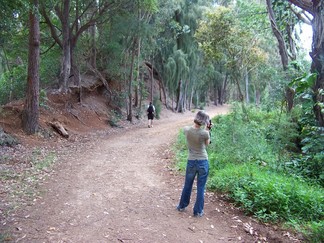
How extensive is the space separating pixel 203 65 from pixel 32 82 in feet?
77.1

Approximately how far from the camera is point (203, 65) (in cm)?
3322

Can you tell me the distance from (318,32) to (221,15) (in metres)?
10.3

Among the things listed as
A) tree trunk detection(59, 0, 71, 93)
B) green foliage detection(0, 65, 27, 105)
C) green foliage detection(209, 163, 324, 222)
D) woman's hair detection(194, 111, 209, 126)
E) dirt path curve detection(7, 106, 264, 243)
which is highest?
tree trunk detection(59, 0, 71, 93)

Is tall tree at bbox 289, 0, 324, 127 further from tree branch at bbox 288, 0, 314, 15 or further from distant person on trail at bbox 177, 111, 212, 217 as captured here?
distant person on trail at bbox 177, 111, 212, 217

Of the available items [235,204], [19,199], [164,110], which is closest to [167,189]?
[235,204]

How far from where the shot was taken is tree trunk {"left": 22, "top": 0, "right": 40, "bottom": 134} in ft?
39.8

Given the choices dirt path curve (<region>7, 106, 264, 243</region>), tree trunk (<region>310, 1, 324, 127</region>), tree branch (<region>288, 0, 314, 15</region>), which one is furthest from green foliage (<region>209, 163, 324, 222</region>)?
tree branch (<region>288, 0, 314, 15</region>)

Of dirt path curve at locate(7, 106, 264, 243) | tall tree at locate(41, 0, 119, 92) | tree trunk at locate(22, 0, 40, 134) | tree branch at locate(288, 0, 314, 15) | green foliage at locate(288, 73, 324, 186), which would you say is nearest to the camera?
dirt path curve at locate(7, 106, 264, 243)

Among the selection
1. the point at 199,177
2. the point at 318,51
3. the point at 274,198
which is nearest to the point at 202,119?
the point at 199,177

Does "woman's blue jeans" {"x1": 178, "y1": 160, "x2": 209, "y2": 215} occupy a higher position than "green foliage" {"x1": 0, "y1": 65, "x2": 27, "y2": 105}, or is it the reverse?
"green foliage" {"x1": 0, "y1": 65, "x2": 27, "y2": 105}

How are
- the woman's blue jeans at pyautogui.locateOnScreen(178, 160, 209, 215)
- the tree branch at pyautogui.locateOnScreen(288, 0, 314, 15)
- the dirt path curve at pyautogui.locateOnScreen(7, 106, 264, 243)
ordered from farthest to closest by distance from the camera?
the tree branch at pyautogui.locateOnScreen(288, 0, 314, 15) < the woman's blue jeans at pyautogui.locateOnScreen(178, 160, 209, 215) < the dirt path curve at pyautogui.locateOnScreen(7, 106, 264, 243)

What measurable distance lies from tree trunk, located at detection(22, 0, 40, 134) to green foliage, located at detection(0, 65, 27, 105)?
5.45 m

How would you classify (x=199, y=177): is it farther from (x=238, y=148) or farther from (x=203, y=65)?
(x=203, y=65)

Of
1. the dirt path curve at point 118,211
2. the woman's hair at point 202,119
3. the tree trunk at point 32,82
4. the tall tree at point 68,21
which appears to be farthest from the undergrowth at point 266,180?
the tall tree at point 68,21
